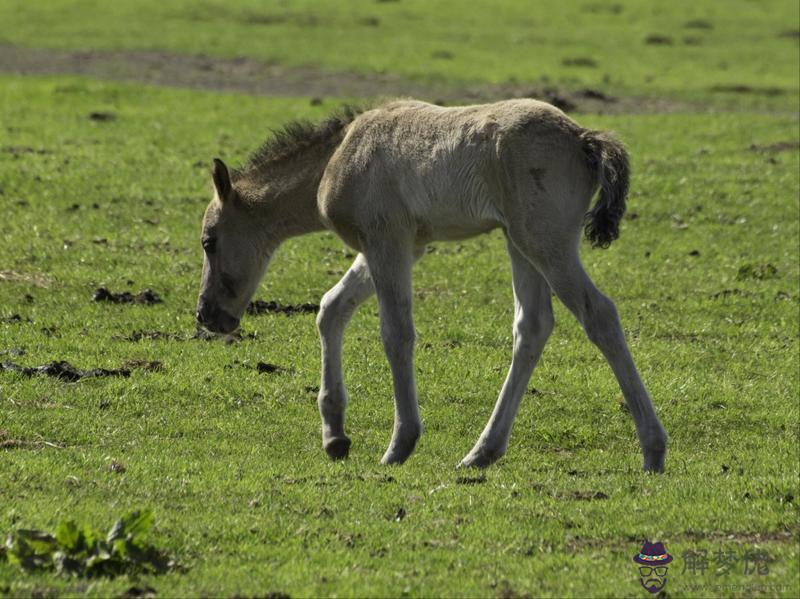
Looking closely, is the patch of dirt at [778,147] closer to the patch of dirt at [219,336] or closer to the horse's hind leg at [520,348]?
the patch of dirt at [219,336]

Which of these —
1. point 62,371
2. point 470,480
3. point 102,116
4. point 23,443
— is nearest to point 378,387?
point 62,371

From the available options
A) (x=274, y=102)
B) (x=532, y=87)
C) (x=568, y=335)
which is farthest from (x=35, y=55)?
(x=568, y=335)

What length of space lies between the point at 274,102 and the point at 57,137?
255 inches

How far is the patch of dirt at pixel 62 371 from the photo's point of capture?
12477 millimetres

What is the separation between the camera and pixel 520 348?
10594mm

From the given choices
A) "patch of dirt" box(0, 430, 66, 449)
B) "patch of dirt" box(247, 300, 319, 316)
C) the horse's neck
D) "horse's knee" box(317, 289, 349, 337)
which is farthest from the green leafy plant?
"patch of dirt" box(247, 300, 319, 316)

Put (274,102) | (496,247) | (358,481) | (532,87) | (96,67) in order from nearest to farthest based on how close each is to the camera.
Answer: (358,481)
(496,247)
(274,102)
(532,87)
(96,67)

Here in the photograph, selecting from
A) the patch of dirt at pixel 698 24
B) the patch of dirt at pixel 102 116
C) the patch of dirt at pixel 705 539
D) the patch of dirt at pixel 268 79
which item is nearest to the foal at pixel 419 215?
the patch of dirt at pixel 705 539

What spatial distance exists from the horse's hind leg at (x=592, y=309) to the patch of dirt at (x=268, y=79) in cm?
1900

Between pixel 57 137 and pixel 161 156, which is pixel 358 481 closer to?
pixel 161 156

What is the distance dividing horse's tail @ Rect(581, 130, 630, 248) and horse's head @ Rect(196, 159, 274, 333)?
312 centimetres

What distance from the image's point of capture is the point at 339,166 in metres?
10.7

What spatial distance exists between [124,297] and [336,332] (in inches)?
208

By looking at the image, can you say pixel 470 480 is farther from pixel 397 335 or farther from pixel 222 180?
pixel 222 180
